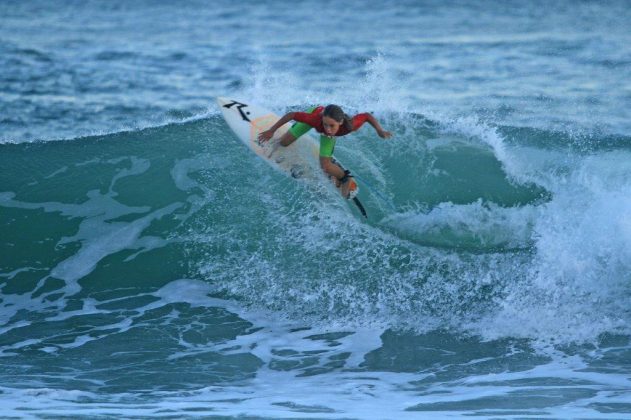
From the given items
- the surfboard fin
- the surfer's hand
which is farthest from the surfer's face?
the surfboard fin

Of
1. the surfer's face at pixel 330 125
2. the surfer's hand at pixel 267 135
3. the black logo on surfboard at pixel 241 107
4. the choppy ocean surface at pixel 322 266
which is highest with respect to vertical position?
the black logo on surfboard at pixel 241 107

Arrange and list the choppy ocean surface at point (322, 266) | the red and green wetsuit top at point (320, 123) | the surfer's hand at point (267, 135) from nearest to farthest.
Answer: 1. the choppy ocean surface at point (322, 266)
2. the red and green wetsuit top at point (320, 123)
3. the surfer's hand at point (267, 135)

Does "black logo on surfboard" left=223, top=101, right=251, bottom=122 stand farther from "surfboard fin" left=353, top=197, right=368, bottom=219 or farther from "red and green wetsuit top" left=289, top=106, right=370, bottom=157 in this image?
"surfboard fin" left=353, top=197, right=368, bottom=219

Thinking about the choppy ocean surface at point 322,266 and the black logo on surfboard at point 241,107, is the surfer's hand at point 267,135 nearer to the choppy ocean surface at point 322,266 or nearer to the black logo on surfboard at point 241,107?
the choppy ocean surface at point 322,266

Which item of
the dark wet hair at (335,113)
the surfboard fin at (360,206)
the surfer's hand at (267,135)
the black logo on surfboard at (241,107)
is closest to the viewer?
the dark wet hair at (335,113)

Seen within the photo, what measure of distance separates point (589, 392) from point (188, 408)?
3.22 meters

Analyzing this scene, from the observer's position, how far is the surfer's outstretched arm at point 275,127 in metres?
8.93

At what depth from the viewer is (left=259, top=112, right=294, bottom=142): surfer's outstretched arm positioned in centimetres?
893

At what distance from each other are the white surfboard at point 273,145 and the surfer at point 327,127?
0.17 meters

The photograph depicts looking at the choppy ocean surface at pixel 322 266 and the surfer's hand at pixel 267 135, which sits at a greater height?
the surfer's hand at pixel 267 135

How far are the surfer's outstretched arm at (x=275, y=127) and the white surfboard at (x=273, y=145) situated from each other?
0.34 m

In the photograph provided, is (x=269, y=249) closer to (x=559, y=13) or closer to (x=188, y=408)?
(x=188, y=408)

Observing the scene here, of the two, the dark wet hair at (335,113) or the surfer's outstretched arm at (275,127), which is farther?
the surfer's outstretched arm at (275,127)

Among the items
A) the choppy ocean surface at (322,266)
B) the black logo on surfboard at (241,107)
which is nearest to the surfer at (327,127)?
the choppy ocean surface at (322,266)
